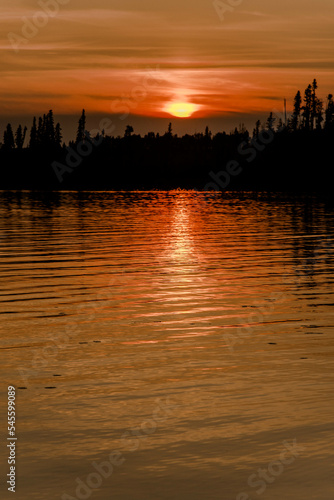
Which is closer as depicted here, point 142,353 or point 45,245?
point 142,353

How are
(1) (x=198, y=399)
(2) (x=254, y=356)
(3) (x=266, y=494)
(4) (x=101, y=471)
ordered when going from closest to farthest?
(3) (x=266, y=494) → (4) (x=101, y=471) → (1) (x=198, y=399) → (2) (x=254, y=356)

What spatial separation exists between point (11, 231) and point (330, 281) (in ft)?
111

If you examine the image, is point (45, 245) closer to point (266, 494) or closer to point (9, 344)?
point (9, 344)

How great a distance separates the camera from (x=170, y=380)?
54.4 ft

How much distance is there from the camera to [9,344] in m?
19.8

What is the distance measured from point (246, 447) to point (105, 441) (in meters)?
2.19

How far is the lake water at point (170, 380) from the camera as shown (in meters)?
11.8

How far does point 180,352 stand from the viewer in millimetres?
19188

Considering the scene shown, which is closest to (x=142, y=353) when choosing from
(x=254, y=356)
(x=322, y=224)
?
(x=254, y=356)

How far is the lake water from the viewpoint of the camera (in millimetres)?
11766

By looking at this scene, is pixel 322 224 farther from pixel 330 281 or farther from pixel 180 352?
pixel 180 352

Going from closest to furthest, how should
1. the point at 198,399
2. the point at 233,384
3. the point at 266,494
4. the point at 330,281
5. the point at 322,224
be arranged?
the point at 266,494 < the point at 198,399 < the point at 233,384 < the point at 330,281 < the point at 322,224

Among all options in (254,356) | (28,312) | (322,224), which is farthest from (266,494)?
(322,224)

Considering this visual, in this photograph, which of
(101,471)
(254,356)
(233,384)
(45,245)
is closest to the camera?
(101,471)
